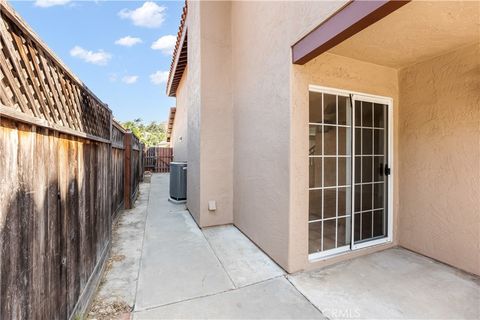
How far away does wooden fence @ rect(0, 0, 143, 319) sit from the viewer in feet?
3.63

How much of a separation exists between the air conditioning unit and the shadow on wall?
4175 mm

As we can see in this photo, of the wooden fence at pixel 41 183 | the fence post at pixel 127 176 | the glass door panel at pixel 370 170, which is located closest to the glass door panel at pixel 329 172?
the glass door panel at pixel 370 170

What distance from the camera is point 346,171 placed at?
329 centimetres

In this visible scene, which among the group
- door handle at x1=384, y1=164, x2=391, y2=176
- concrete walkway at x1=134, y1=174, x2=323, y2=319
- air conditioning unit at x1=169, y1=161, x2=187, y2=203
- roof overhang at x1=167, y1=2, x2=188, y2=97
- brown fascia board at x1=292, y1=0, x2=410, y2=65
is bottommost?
concrete walkway at x1=134, y1=174, x2=323, y2=319

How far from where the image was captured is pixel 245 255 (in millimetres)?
3396

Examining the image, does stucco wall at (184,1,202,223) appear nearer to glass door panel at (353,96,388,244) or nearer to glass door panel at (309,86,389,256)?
glass door panel at (309,86,389,256)

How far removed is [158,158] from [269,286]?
50.7ft

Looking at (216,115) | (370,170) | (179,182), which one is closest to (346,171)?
(370,170)

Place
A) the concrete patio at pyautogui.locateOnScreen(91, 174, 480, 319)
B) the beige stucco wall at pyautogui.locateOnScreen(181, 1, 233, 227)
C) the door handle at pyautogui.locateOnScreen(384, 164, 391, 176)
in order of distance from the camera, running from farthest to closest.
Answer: the beige stucco wall at pyautogui.locateOnScreen(181, 1, 233, 227) < the door handle at pyautogui.locateOnScreen(384, 164, 391, 176) < the concrete patio at pyautogui.locateOnScreen(91, 174, 480, 319)

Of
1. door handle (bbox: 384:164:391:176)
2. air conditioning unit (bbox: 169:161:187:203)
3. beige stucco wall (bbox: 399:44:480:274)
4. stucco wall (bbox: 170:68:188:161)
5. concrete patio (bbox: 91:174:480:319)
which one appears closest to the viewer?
concrete patio (bbox: 91:174:480:319)

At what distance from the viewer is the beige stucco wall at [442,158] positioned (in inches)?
108

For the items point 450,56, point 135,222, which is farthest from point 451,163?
point 135,222

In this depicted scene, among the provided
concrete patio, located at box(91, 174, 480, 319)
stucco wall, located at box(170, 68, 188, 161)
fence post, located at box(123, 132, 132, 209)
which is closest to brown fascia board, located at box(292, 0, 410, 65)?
concrete patio, located at box(91, 174, 480, 319)

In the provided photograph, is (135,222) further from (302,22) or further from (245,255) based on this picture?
(302,22)
